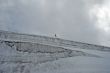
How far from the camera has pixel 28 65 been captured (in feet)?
28.3

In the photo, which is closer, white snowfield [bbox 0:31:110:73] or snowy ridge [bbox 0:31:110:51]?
white snowfield [bbox 0:31:110:73]

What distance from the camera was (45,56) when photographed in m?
9.14

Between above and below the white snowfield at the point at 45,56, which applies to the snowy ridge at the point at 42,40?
above

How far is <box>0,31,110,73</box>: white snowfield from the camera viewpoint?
8594 millimetres

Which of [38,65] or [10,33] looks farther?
[10,33]

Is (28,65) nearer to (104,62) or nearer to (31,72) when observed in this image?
(31,72)

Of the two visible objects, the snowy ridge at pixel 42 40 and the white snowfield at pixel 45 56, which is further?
the snowy ridge at pixel 42 40

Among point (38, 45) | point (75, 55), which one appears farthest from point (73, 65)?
point (38, 45)

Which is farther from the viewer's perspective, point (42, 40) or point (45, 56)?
point (42, 40)

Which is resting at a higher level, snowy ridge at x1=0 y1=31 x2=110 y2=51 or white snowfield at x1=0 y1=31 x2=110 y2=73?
snowy ridge at x1=0 y1=31 x2=110 y2=51

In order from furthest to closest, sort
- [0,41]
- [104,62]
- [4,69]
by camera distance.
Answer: [104,62], [0,41], [4,69]

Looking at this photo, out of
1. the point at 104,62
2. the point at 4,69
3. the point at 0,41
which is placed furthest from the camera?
the point at 104,62

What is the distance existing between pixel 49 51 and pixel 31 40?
39.4 inches

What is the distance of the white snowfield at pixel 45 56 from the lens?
8.59 metres
